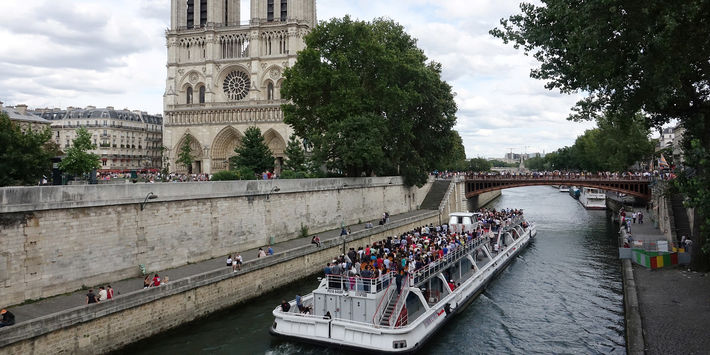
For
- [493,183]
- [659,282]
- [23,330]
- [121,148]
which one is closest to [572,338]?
[659,282]

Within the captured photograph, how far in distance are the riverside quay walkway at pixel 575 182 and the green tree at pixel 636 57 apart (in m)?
26.2

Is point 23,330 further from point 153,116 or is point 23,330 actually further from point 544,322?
point 153,116

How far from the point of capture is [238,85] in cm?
6719

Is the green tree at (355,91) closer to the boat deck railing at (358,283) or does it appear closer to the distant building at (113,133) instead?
the boat deck railing at (358,283)

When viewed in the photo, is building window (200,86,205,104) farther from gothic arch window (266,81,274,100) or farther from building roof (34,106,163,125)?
building roof (34,106,163,125)

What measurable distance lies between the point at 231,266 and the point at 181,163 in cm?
5044

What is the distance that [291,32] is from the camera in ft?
207

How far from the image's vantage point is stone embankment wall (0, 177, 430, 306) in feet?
48.9

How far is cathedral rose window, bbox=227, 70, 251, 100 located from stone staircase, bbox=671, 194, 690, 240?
51.2 m

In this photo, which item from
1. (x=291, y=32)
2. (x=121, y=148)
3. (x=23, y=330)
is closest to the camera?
(x=23, y=330)

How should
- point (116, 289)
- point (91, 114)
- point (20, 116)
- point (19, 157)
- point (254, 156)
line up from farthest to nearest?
1. point (91, 114)
2. point (20, 116)
3. point (254, 156)
4. point (19, 157)
5. point (116, 289)

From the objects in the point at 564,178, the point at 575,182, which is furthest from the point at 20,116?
the point at 575,182

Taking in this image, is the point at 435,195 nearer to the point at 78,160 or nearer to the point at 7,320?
the point at 78,160

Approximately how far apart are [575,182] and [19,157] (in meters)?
43.6
